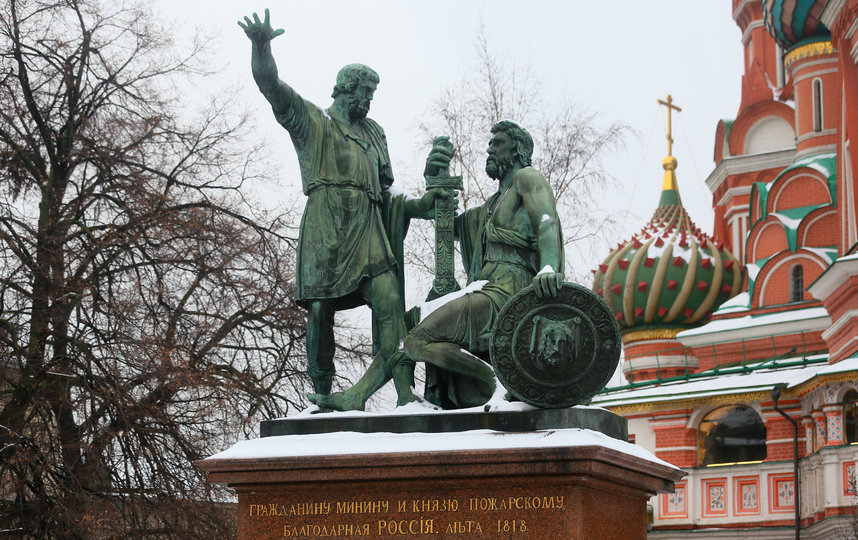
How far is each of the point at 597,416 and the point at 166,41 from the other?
13.0 metres

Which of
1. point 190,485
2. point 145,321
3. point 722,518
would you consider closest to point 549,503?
point 190,485

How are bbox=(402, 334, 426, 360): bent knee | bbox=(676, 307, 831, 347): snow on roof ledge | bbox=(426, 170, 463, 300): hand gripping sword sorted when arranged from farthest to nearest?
bbox=(676, 307, 831, 347): snow on roof ledge
bbox=(426, 170, 463, 300): hand gripping sword
bbox=(402, 334, 426, 360): bent knee

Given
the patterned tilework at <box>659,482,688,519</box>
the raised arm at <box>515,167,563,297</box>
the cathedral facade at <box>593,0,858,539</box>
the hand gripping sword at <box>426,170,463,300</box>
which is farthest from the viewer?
the patterned tilework at <box>659,482,688,519</box>

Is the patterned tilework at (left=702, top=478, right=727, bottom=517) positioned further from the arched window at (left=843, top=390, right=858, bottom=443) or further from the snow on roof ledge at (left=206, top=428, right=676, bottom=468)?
the snow on roof ledge at (left=206, top=428, right=676, bottom=468)

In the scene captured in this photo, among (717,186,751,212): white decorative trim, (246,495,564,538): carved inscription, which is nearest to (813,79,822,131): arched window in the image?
(717,186,751,212): white decorative trim

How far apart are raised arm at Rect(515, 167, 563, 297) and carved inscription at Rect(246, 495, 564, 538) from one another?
131 cm

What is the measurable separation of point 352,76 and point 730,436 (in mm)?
22279

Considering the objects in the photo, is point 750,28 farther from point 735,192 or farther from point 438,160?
point 438,160

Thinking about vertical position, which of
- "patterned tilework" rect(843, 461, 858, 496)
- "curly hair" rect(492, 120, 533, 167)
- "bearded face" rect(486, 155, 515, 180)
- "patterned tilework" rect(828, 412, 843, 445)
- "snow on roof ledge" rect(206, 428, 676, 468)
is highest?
"patterned tilework" rect(828, 412, 843, 445)

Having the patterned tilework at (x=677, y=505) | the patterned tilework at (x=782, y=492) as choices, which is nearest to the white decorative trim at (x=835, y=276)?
the patterned tilework at (x=782, y=492)

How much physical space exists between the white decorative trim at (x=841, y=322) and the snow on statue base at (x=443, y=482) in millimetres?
18203

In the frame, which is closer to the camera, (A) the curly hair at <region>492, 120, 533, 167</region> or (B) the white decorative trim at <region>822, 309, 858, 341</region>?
(A) the curly hair at <region>492, 120, 533, 167</region>

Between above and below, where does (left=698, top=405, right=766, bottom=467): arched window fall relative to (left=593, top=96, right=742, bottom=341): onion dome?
below

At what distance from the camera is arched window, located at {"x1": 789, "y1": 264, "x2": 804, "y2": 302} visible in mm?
33875
